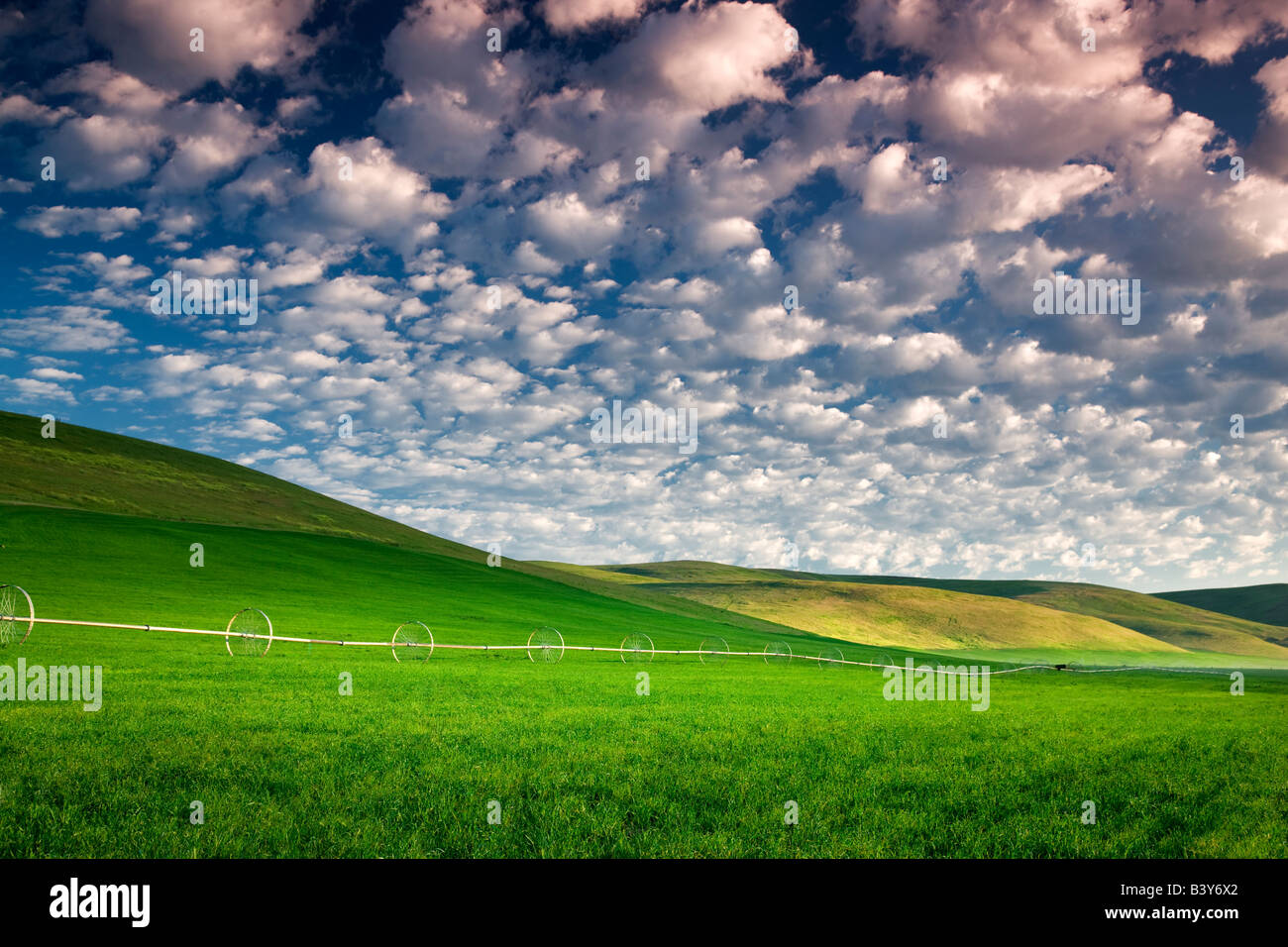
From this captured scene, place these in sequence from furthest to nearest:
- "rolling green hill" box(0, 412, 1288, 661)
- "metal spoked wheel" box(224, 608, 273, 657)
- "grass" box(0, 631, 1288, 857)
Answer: "rolling green hill" box(0, 412, 1288, 661), "metal spoked wheel" box(224, 608, 273, 657), "grass" box(0, 631, 1288, 857)

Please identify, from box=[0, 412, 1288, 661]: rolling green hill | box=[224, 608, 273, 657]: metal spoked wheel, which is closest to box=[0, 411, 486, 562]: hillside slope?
box=[0, 412, 1288, 661]: rolling green hill

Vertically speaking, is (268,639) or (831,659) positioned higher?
(268,639)

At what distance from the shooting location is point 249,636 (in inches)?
1147

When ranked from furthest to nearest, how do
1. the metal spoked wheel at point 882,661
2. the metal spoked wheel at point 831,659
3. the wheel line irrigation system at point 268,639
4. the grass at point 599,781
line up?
the metal spoked wheel at point 882,661 → the metal spoked wheel at point 831,659 → the wheel line irrigation system at point 268,639 → the grass at point 599,781

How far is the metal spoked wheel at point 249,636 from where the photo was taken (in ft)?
95.7

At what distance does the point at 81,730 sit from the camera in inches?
466

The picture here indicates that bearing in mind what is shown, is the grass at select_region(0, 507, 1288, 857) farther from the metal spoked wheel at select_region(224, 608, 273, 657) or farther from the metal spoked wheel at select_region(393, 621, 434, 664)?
the metal spoked wheel at select_region(393, 621, 434, 664)

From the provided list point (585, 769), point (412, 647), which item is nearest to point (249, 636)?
point (412, 647)

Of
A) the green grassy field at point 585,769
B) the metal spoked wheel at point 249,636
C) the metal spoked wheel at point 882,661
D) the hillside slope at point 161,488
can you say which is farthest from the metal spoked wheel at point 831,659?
the hillside slope at point 161,488

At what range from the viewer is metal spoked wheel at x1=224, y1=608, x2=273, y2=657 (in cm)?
2918

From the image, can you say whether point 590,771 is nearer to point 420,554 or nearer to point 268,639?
point 268,639

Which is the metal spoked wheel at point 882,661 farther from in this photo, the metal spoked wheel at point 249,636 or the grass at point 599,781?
the grass at point 599,781
